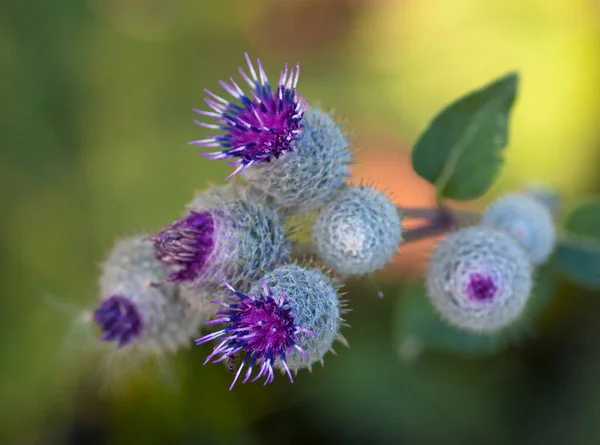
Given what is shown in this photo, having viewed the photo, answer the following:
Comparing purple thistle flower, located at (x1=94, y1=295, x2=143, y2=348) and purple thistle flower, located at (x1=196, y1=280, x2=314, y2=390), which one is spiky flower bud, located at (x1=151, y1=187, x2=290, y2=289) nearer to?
purple thistle flower, located at (x1=196, y1=280, x2=314, y2=390)

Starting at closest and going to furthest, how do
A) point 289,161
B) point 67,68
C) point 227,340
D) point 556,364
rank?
1. point 227,340
2. point 289,161
3. point 556,364
4. point 67,68

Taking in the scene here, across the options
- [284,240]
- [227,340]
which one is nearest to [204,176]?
[284,240]

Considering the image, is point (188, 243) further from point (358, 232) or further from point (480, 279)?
point (480, 279)

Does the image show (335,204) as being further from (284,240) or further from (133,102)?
(133,102)

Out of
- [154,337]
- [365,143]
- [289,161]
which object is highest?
[365,143]

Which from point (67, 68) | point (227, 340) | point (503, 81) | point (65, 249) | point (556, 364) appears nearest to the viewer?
point (227, 340)

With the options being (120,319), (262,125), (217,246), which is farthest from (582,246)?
(120,319)

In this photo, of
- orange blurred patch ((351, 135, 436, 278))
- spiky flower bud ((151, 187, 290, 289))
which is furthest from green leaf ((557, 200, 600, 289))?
spiky flower bud ((151, 187, 290, 289))
